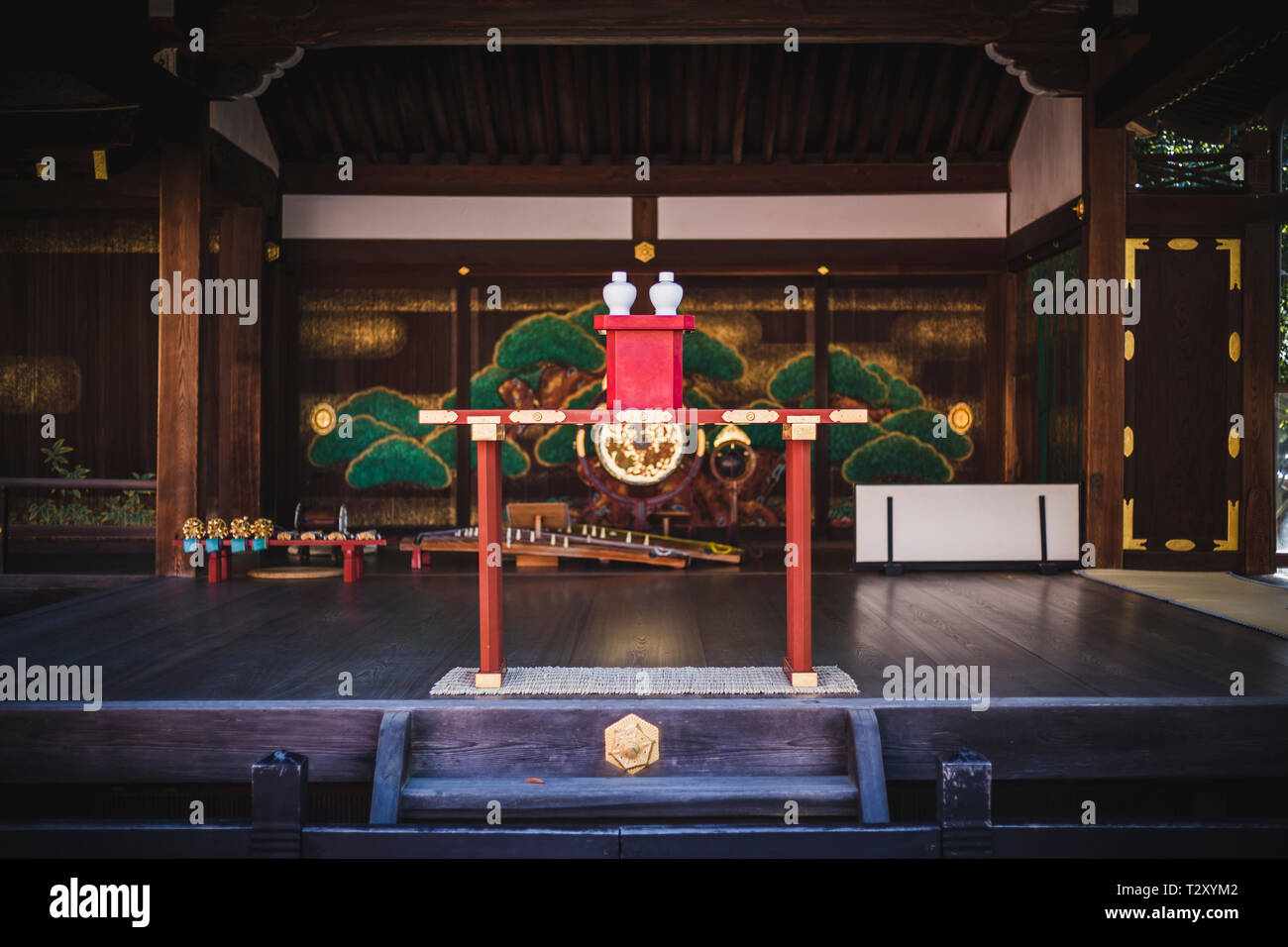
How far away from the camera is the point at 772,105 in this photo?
8070 mm

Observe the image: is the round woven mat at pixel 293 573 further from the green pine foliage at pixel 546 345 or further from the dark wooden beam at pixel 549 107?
the dark wooden beam at pixel 549 107

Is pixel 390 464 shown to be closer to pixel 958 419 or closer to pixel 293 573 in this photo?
pixel 293 573

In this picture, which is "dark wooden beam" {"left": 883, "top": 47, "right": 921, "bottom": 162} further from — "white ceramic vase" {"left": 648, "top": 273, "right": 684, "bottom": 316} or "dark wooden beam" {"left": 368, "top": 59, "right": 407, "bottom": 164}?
"white ceramic vase" {"left": 648, "top": 273, "right": 684, "bottom": 316}

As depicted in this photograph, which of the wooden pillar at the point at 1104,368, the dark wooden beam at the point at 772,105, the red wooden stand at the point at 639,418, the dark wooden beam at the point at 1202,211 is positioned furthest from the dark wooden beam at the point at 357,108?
the dark wooden beam at the point at 1202,211

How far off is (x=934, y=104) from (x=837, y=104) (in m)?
0.88

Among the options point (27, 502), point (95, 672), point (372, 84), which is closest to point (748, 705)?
point (95, 672)

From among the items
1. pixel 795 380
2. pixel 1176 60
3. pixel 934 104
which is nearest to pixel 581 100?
pixel 934 104

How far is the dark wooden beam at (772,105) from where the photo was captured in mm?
7836

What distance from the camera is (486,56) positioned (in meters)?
7.88

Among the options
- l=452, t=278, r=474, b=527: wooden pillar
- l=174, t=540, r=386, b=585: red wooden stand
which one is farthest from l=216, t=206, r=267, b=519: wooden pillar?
l=174, t=540, r=386, b=585: red wooden stand

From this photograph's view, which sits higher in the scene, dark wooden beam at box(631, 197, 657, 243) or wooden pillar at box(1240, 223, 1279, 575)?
dark wooden beam at box(631, 197, 657, 243)

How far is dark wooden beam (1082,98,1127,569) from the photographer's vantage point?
6461 millimetres

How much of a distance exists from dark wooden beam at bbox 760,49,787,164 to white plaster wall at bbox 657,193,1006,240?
1.48ft

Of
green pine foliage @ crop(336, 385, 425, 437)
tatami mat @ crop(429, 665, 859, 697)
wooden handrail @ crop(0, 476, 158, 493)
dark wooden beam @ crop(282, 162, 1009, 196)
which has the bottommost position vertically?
tatami mat @ crop(429, 665, 859, 697)
